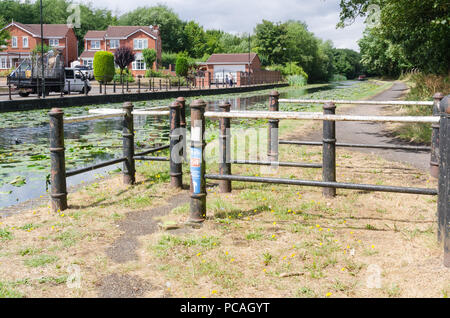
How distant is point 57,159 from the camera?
208 inches

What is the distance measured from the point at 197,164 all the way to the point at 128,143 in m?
1.95

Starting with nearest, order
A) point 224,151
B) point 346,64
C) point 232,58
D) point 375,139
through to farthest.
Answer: point 224,151 → point 375,139 → point 232,58 → point 346,64

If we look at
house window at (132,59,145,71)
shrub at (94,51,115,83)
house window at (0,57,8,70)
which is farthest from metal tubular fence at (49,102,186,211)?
house window at (0,57,8,70)

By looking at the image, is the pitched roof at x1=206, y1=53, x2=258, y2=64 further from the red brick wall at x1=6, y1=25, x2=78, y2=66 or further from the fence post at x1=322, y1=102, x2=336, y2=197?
the fence post at x1=322, y1=102, x2=336, y2=197

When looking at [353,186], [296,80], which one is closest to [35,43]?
[296,80]

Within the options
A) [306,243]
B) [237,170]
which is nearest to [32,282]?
[306,243]

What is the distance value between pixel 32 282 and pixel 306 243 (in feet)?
7.13

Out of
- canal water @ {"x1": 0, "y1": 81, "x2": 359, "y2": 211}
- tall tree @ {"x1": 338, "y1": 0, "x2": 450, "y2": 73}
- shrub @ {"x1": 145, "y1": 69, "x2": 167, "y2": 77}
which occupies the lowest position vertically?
canal water @ {"x1": 0, "y1": 81, "x2": 359, "y2": 211}

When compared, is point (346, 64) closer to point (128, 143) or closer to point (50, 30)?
point (50, 30)

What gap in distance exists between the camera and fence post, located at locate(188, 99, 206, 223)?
4.81 metres

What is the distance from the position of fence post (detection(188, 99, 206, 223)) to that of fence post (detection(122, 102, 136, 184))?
1817 millimetres

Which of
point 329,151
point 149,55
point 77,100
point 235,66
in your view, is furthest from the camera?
point 235,66

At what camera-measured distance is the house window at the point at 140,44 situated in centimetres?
7688
